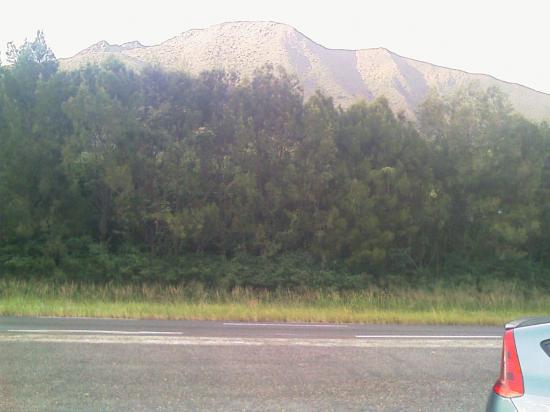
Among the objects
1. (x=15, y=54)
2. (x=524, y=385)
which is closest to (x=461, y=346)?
(x=524, y=385)

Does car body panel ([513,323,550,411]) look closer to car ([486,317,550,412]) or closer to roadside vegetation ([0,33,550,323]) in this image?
car ([486,317,550,412])

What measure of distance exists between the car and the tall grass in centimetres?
969

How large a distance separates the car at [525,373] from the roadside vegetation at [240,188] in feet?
50.1

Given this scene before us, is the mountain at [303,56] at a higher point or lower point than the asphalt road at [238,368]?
higher

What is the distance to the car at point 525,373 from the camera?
3697 millimetres

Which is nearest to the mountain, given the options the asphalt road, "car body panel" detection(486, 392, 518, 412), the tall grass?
the tall grass

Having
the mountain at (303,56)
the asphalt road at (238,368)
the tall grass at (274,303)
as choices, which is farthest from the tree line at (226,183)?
the mountain at (303,56)

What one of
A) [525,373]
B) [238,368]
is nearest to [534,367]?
[525,373]

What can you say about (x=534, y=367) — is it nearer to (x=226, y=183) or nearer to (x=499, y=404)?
(x=499, y=404)

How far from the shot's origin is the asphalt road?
20.4ft

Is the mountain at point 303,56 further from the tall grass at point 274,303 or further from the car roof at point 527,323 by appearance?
the car roof at point 527,323

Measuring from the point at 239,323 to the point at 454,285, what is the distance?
11550mm

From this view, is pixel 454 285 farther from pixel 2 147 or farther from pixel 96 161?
pixel 2 147

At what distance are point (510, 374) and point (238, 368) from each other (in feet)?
14.4
